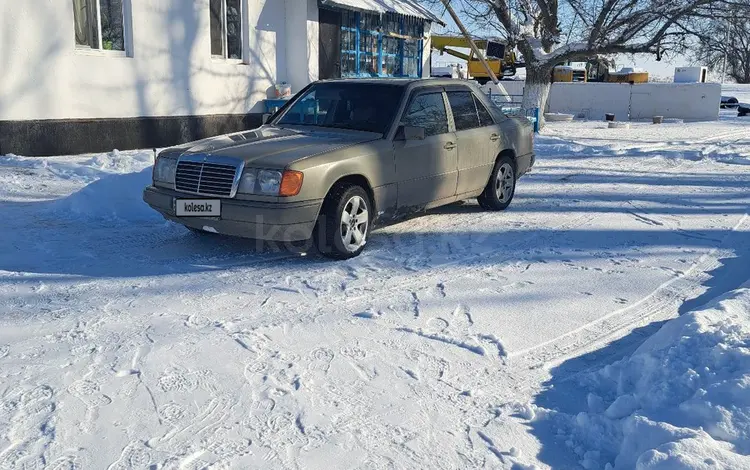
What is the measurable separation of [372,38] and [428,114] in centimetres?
1330

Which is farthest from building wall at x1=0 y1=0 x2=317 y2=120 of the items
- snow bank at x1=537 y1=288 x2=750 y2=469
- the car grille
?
snow bank at x1=537 y1=288 x2=750 y2=469

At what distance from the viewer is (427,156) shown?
7.07 m

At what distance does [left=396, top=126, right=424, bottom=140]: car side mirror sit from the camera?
6672mm

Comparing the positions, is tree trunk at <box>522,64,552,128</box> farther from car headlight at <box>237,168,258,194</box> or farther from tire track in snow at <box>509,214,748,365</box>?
car headlight at <box>237,168,258,194</box>

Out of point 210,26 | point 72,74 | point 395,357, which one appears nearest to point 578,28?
point 210,26

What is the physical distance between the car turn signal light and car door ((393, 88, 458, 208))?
126cm

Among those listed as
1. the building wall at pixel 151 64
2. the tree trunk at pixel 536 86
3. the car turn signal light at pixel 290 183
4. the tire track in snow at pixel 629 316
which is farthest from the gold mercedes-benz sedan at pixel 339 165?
the tree trunk at pixel 536 86

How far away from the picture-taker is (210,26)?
48.6 ft

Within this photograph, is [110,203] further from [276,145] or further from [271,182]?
[271,182]

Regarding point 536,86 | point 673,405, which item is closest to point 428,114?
point 673,405

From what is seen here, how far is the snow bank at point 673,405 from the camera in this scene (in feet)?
9.68

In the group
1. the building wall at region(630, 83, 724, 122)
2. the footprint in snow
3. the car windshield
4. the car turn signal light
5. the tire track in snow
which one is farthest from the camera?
the building wall at region(630, 83, 724, 122)

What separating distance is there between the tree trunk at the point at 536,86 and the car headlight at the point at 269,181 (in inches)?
638

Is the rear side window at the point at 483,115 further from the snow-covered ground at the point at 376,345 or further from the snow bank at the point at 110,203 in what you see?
the snow bank at the point at 110,203
